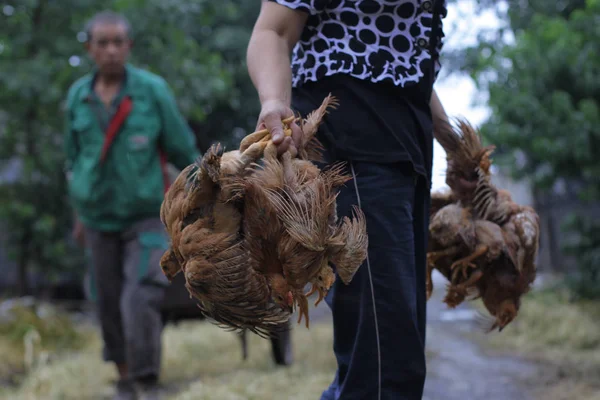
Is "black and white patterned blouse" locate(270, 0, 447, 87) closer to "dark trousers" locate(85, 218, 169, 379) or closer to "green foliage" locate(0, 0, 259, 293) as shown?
"dark trousers" locate(85, 218, 169, 379)

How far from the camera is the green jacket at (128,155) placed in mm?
4379

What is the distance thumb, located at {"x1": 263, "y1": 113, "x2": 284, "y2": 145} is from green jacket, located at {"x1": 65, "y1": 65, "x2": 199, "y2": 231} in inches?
97.6

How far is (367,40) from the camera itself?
2197mm

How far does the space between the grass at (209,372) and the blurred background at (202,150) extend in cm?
2

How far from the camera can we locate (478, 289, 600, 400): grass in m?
4.66

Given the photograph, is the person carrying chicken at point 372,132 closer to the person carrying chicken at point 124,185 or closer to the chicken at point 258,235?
the chicken at point 258,235

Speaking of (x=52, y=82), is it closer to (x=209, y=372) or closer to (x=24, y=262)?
(x=24, y=262)

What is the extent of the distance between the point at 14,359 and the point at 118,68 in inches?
116

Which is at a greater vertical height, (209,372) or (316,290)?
(316,290)

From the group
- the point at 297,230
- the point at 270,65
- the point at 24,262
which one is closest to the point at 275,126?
the point at 270,65

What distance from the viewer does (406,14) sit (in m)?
2.24

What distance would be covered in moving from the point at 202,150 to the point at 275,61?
17.3 feet

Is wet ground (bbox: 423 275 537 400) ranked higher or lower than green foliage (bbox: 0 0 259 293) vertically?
lower

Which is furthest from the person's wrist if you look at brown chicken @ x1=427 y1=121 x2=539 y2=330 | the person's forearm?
brown chicken @ x1=427 y1=121 x2=539 y2=330
